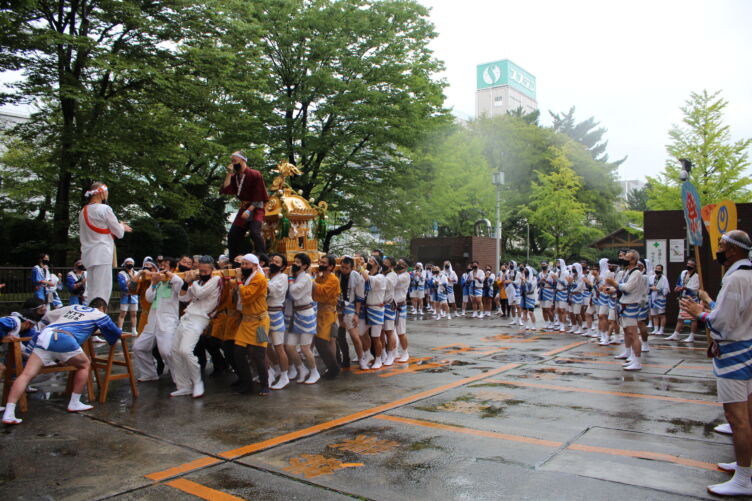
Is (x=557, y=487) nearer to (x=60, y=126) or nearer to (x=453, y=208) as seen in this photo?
(x=60, y=126)

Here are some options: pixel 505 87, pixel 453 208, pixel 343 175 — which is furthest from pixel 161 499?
pixel 505 87

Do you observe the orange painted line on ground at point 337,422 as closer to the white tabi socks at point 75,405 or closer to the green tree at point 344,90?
the white tabi socks at point 75,405

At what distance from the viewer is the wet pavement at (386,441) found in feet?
13.4

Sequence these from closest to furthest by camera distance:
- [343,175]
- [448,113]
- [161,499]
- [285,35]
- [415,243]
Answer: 1. [161,499]
2. [285,35]
3. [343,175]
4. [448,113]
5. [415,243]

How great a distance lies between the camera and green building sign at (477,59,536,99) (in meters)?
109

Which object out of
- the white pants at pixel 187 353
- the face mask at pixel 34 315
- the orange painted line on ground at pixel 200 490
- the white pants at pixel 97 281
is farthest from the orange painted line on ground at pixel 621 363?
the face mask at pixel 34 315

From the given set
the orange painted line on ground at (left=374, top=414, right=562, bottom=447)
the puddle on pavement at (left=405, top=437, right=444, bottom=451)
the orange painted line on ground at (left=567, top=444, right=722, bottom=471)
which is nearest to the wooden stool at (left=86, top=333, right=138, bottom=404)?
the orange painted line on ground at (left=374, top=414, right=562, bottom=447)

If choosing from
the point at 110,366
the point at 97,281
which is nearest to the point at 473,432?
the point at 110,366

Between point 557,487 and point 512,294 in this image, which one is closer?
point 557,487

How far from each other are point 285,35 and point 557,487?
19175 millimetres

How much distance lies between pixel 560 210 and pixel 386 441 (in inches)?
1359

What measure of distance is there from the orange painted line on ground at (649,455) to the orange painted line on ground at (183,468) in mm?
3253

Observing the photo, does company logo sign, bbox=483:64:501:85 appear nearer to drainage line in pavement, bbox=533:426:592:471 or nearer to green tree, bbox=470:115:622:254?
green tree, bbox=470:115:622:254

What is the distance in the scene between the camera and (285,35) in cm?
1989
